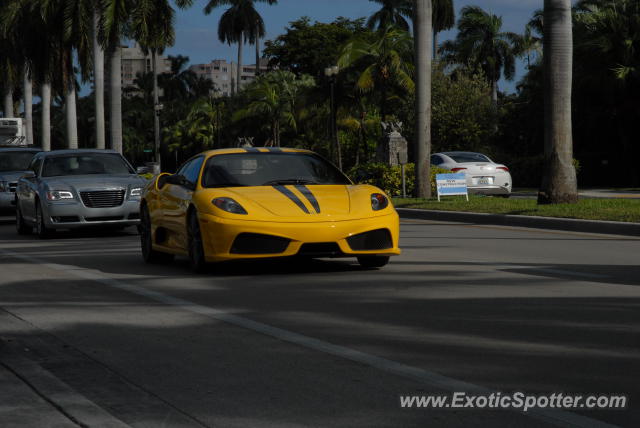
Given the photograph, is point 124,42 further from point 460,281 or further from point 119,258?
point 460,281

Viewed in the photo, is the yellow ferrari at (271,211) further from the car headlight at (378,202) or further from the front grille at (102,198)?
the front grille at (102,198)

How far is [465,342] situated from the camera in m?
6.59

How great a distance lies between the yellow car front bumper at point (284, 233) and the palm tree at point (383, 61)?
33.7m

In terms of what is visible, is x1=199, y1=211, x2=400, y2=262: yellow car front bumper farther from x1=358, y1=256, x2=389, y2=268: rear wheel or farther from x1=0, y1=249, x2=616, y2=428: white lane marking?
x1=0, y1=249, x2=616, y2=428: white lane marking

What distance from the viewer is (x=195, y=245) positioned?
1112cm

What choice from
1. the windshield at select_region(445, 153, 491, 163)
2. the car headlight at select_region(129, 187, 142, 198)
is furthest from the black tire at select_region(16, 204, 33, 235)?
the windshield at select_region(445, 153, 491, 163)

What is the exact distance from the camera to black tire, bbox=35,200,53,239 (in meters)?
17.8

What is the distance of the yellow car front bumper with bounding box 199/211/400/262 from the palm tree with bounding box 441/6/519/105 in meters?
67.7

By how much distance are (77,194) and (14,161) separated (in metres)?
7.92

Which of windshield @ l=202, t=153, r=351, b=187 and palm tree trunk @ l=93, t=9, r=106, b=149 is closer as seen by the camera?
windshield @ l=202, t=153, r=351, b=187

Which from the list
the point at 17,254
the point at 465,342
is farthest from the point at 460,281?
the point at 17,254

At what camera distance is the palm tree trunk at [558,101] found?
20.5 m

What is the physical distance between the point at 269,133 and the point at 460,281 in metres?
64.7

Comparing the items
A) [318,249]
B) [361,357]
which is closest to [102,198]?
[318,249]
